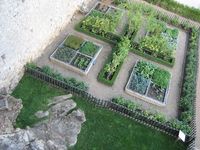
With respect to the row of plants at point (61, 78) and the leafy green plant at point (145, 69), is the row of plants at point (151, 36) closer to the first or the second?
the leafy green plant at point (145, 69)

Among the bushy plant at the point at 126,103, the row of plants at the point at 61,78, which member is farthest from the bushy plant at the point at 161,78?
the row of plants at the point at 61,78

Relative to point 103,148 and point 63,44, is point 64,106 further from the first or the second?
point 63,44

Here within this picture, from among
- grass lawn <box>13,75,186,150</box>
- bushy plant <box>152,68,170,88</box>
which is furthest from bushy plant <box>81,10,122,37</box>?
grass lawn <box>13,75,186,150</box>

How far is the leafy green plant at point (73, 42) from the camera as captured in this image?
25094 mm

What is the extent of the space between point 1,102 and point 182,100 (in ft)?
33.9

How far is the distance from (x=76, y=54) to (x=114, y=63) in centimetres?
245

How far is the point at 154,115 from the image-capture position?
22000 mm

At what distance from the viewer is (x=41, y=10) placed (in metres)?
22.5

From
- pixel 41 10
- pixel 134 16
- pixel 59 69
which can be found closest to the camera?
pixel 41 10

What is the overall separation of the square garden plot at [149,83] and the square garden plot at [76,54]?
2726mm

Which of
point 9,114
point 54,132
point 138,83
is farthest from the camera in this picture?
point 138,83

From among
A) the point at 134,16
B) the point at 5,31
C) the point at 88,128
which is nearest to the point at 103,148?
the point at 88,128

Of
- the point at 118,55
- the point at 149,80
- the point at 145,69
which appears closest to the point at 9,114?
the point at 118,55

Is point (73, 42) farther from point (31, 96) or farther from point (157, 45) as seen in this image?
point (157, 45)
